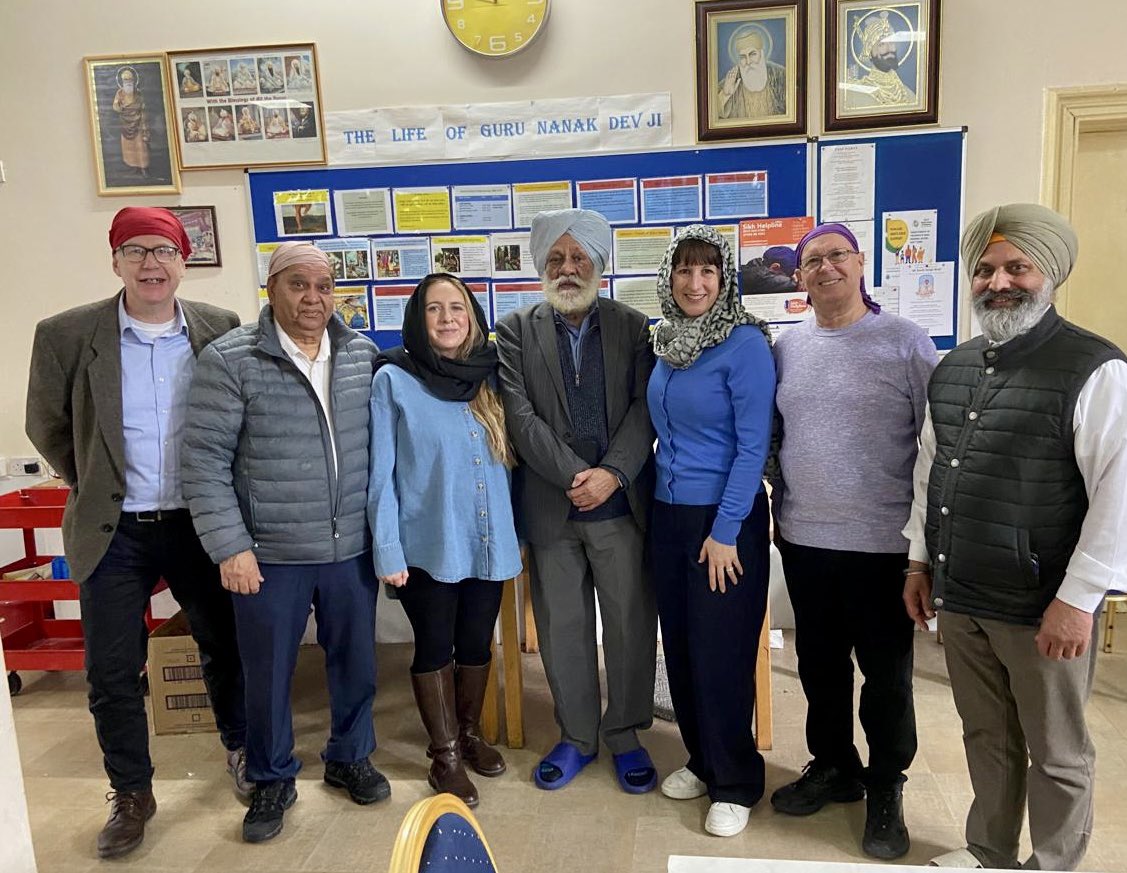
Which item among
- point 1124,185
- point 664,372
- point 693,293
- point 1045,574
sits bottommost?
point 1045,574

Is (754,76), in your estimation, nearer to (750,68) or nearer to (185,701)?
(750,68)

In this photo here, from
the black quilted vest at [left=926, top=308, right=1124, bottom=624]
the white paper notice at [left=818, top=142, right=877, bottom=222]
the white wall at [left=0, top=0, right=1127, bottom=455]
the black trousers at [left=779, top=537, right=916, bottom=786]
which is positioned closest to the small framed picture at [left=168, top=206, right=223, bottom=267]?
the white wall at [left=0, top=0, right=1127, bottom=455]

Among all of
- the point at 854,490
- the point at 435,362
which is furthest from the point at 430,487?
the point at 854,490

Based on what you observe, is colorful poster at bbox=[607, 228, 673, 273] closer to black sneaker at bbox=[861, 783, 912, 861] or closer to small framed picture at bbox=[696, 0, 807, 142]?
small framed picture at bbox=[696, 0, 807, 142]

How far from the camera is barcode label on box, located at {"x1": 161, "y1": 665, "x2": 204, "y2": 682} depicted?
2711mm

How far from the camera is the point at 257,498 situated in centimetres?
208

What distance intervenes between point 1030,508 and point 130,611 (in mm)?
2095

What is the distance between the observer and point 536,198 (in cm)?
321

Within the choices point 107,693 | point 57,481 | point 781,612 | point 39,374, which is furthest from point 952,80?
point 57,481

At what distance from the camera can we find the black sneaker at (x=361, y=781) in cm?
230

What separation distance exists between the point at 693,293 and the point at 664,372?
206 millimetres

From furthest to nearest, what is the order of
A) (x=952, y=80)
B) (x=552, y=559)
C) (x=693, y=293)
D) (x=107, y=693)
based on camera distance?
(x=952, y=80) → (x=552, y=559) → (x=107, y=693) → (x=693, y=293)

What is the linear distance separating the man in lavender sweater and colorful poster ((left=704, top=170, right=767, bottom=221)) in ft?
4.00

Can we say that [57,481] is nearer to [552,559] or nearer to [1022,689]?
[552,559]
